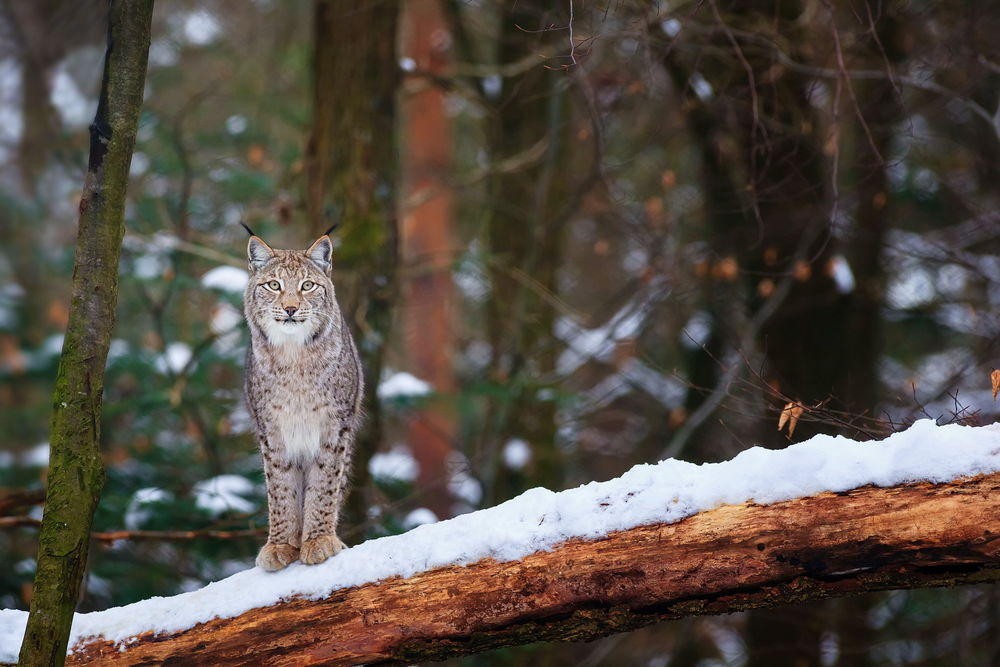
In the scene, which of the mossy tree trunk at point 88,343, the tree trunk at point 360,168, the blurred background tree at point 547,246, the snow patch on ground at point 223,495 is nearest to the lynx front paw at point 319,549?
the mossy tree trunk at point 88,343

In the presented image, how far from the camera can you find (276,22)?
38.1 ft

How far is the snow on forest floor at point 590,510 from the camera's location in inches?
125

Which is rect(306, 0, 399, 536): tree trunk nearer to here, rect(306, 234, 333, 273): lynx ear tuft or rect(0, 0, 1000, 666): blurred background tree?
rect(0, 0, 1000, 666): blurred background tree

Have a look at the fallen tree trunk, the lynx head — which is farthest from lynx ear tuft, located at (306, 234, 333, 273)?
the fallen tree trunk

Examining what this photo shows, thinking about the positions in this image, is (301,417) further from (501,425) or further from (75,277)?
(501,425)

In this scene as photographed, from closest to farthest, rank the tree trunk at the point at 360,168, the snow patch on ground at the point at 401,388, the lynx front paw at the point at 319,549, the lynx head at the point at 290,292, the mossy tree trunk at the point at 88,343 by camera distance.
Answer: the mossy tree trunk at the point at 88,343 < the lynx front paw at the point at 319,549 < the lynx head at the point at 290,292 < the tree trunk at the point at 360,168 < the snow patch on ground at the point at 401,388

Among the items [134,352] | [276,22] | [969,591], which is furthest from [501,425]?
[276,22]

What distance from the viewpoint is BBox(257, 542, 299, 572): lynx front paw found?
167 inches

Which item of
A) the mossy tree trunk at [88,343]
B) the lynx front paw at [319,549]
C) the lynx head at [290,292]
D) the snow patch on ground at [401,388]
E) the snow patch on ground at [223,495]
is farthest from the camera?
the snow patch on ground at [401,388]

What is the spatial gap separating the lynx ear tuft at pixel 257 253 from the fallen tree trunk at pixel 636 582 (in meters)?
1.59

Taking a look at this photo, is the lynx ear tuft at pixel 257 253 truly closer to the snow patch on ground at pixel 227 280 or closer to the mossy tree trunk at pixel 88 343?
the mossy tree trunk at pixel 88 343

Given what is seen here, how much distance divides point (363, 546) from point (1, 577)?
3846mm

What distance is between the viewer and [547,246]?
8812 mm

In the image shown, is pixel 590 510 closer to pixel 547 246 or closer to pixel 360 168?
pixel 360 168
